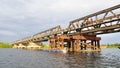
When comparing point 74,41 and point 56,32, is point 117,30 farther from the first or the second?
point 56,32

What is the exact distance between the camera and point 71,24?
80.7 m

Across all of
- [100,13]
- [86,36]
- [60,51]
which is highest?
[100,13]

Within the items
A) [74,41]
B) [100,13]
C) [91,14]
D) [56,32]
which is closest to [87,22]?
[91,14]

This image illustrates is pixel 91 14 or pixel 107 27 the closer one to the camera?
pixel 107 27

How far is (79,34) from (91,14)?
12.4 m

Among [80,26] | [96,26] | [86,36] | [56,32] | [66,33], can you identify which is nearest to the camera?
[96,26]

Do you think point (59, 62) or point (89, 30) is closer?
point (59, 62)

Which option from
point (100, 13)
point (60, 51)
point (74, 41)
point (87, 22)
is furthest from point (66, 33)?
point (100, 13)

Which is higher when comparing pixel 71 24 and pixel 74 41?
pixel 71 24

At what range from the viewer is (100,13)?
61.5 meters

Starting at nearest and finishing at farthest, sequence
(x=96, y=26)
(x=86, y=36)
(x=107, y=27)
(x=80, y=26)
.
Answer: (x=107, y=27) → (x=96, y=26) → (x=80, y=26) → (x=86, y=36)

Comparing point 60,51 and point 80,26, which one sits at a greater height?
point 80,26

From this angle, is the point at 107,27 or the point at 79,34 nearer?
the point at 107,27

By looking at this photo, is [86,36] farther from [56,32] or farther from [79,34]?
[56,32]
